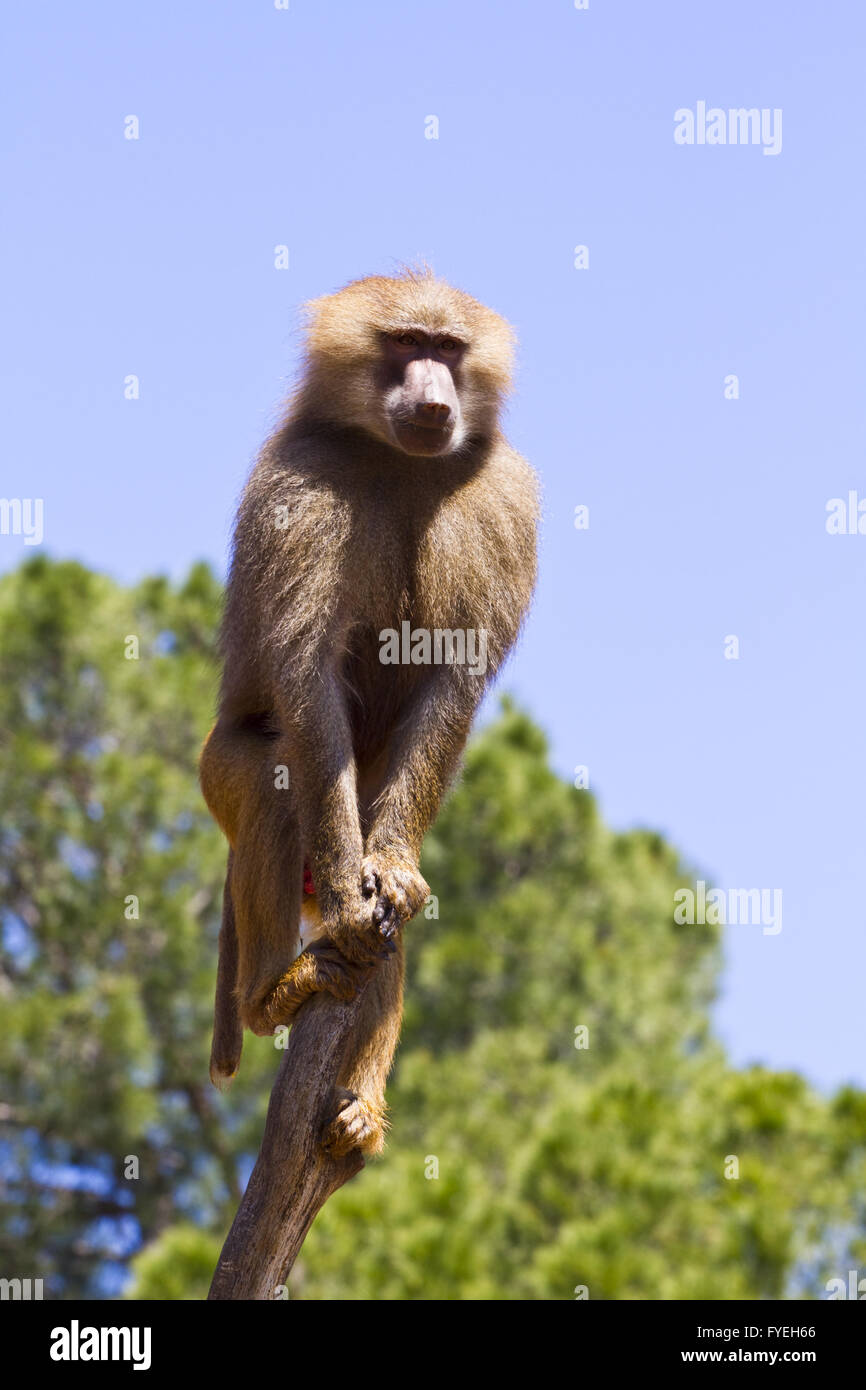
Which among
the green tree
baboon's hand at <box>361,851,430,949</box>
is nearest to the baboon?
baboon's hand at <box>361,851,430,949</box>

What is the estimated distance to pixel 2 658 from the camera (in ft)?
62.3

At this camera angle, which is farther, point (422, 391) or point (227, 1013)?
point (227, 1013)

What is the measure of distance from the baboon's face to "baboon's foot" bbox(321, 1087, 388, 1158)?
189 centimetres

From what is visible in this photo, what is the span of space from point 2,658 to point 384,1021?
15477 millimetres

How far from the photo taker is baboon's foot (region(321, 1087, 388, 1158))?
3955 mm

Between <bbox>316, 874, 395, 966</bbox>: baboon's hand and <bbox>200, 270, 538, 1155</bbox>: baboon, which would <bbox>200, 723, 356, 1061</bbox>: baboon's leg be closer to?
<bbox>200, 270, 538, 1155</bbox>: baboon

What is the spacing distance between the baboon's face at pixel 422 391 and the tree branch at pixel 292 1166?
5.31 ft

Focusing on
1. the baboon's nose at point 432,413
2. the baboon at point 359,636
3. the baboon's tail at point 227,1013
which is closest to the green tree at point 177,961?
the baboon's tail at point 227,1013

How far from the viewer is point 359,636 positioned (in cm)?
457

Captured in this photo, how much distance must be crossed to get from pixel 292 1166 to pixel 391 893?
2.48ft

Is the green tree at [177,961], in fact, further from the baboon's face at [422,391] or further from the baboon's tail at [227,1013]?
the baboon's face at [422,391]

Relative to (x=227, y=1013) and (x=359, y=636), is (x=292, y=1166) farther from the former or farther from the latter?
(x=359, y=636)

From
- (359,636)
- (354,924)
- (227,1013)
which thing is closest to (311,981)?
(354,924)
